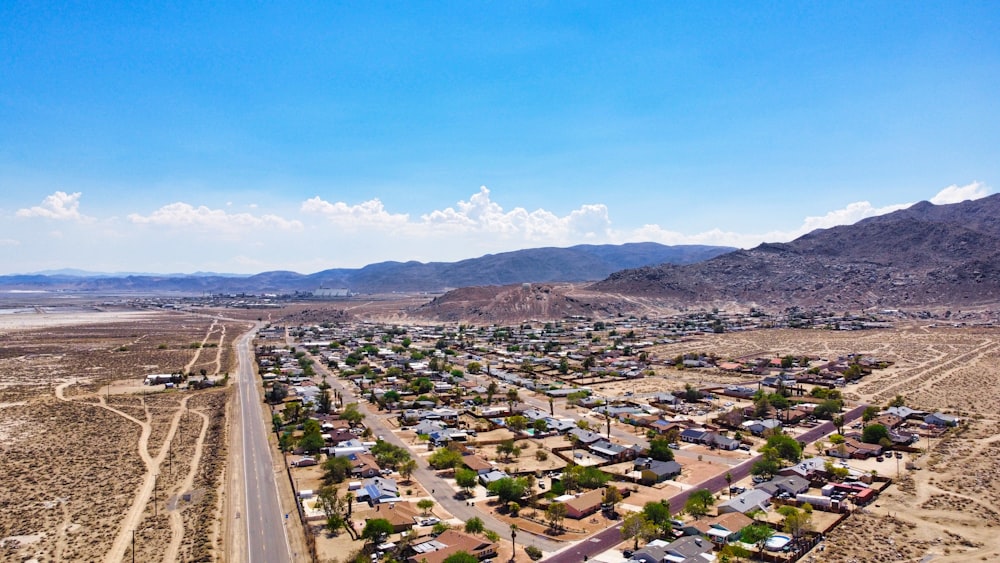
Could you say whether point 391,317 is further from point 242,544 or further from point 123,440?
point 242,544

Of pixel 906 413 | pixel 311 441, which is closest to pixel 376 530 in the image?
pixel 311 441

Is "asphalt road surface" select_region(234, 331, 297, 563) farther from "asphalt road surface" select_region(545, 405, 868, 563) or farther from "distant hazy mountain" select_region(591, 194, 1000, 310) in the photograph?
"distant hazy mountain" select_region(591, 194, 1000, 310)

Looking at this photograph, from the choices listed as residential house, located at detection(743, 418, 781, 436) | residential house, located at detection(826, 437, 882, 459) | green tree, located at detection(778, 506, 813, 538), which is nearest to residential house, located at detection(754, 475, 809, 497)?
green tree, located at detection(778, 506, 813, 538)

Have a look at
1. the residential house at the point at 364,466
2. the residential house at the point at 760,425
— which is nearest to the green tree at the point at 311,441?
the residential house at the point at 364,466

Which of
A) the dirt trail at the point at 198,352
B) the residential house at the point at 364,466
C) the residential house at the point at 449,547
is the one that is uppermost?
the residential house at the point at 449,547

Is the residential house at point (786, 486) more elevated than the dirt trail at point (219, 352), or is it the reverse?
the residential house at point (786, 486)

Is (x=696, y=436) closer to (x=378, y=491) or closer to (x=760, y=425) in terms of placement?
(x=760, y=425)

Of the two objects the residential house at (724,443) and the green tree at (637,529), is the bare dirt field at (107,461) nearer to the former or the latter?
the green tree at (637,529)

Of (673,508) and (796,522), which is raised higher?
(796,522)
